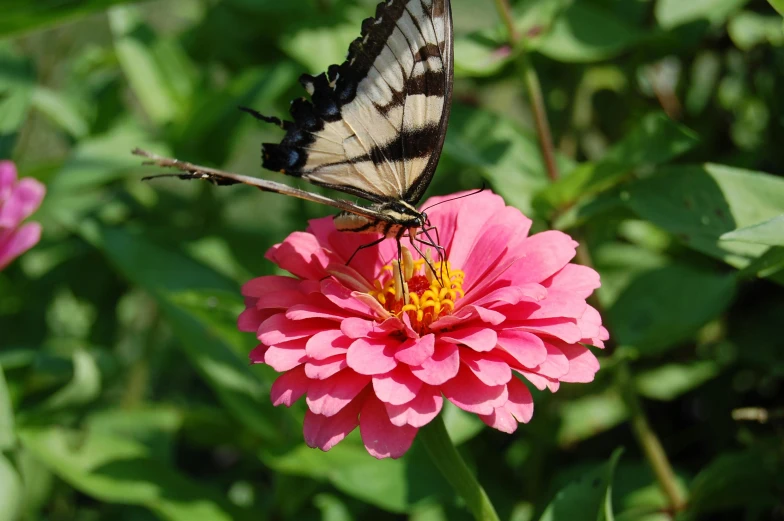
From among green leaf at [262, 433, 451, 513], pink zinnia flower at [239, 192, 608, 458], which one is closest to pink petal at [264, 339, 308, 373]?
pink zinnia flower at [239, 192, 608, 458]

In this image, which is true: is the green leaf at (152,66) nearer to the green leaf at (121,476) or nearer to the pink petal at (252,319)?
the green leaf at (121,476)

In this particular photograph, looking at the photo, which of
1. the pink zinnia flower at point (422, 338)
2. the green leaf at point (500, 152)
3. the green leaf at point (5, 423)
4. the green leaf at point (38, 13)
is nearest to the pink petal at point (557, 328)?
the pink zinnia flower at point (422, 338)

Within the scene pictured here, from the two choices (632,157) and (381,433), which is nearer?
(381,433)

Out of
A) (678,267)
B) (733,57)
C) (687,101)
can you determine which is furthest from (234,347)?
(733,57)

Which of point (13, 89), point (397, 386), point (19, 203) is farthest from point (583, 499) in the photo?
point (13, 89)

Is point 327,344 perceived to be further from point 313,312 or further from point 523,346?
point 523,346

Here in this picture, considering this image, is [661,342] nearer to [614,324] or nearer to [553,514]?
[614,324]

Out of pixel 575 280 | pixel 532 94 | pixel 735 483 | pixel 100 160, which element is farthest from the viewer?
pixel 100 160

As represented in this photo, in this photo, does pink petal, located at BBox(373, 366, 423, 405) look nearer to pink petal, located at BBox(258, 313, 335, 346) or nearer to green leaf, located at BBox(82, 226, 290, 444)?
pink petal, located at BBox(258, 313, 335, 346)
